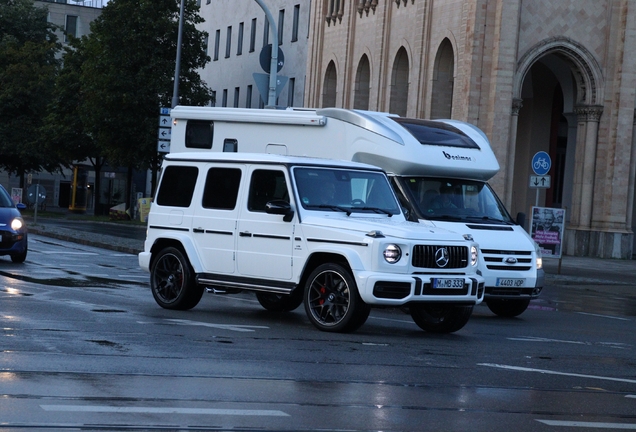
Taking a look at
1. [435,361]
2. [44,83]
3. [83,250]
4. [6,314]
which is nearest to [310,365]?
[435,361]

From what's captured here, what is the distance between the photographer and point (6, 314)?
42.3ft

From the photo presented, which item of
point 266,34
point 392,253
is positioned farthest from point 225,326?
point 266,34

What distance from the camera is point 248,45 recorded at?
6981 cm

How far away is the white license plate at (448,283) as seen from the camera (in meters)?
12.9

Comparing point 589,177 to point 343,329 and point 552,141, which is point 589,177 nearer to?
point 552,141

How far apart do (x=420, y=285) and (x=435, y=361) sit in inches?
71.6

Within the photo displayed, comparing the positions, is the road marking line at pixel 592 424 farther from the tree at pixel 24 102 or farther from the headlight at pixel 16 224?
the tree at pixel 24 102

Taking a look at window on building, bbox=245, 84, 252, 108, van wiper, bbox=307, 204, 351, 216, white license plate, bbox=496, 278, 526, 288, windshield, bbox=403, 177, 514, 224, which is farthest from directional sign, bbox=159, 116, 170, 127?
window on building, bbox=245, 84, 252, 108

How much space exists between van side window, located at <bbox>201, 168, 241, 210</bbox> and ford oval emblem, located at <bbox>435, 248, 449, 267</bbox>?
2.67 meters

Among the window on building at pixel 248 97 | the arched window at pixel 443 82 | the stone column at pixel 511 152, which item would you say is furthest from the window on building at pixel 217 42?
the stone column at pixel 511 152

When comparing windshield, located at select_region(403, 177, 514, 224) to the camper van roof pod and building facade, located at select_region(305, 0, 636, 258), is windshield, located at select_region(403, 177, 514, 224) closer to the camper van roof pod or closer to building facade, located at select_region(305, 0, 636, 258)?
the camper van roof pod

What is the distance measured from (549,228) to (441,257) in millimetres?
18078

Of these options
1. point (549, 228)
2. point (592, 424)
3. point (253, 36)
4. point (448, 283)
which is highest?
point (253, 36)

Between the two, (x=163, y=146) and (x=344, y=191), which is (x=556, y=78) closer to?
(x=163, y=146)
